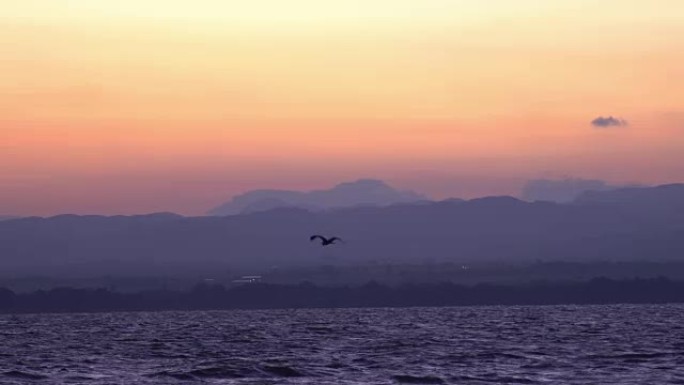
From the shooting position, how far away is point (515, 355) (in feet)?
328

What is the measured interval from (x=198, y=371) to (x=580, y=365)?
26032 millimetres

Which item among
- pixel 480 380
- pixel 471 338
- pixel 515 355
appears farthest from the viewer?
pixel 471 338

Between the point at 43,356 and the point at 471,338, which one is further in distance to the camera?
A: the point at 471,338

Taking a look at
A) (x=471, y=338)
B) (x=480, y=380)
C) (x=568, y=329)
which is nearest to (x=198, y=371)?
(x=480, y=380)

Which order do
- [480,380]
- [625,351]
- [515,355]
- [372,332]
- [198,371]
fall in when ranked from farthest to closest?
[372,332]
[625,351]
[515,355]
[198,371]
[480,380]

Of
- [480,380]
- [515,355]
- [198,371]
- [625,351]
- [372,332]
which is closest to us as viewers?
[480,380]

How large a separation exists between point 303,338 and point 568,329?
1536 inches

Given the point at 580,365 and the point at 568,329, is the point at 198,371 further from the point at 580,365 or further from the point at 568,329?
the point at 568,329

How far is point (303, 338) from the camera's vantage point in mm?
141125

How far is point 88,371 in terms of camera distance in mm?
88875

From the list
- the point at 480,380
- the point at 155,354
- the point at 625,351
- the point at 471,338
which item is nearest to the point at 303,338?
the point at 471,338

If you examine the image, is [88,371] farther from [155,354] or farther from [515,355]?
[515,355]

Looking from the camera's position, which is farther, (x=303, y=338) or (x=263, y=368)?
(x=303, y=338)

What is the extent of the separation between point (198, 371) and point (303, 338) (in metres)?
56.0
